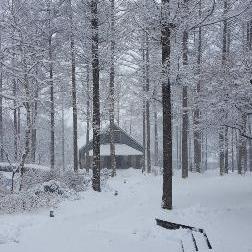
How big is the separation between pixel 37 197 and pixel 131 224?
531cm

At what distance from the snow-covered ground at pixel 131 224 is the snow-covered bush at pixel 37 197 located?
Answer: 0.56 m

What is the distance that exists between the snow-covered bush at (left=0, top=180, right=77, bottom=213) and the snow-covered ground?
56 centimetres

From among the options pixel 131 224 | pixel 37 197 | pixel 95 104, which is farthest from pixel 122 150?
pixel 131 224

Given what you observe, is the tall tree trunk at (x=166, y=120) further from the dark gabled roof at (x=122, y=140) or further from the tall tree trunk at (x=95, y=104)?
the dark gabled roof at (x=122, y=140)

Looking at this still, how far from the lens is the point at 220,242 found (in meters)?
11.3

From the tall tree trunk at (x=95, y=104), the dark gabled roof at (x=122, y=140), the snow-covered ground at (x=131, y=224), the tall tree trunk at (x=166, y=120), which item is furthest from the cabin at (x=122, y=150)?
the tall tree trunk at (x=166, y=120)

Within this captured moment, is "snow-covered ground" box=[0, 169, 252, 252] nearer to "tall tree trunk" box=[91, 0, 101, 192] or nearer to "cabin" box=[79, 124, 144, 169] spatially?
"tall tree trunk" box=[91, 0, 101, 192]

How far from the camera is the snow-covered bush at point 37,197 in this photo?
640 inches

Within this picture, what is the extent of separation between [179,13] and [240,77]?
4.13m

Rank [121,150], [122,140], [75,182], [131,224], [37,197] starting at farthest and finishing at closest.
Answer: [122,140]
[121,150]
[75,182]
[37,197]
[131,224]

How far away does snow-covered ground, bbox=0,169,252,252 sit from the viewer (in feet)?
38.1

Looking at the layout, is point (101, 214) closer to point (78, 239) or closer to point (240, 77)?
point (78, 239)

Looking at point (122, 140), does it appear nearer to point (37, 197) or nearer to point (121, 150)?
point (121, 150)

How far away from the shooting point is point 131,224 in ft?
45.9
